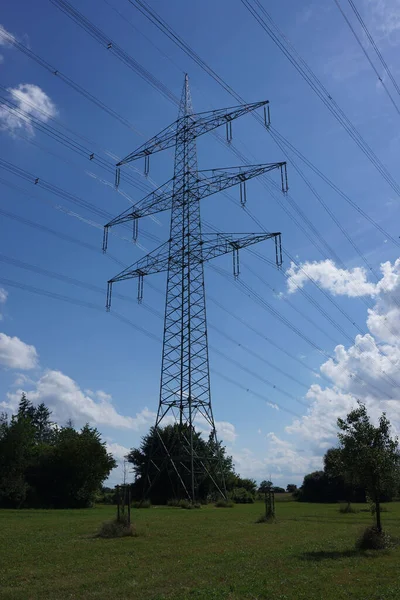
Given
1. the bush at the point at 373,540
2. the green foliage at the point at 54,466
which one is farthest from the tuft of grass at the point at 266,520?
the green foliage at the point at 54,466

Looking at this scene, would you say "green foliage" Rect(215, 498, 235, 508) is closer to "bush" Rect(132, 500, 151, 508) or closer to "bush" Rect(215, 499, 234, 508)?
"bush" Rect(215, 499, 234, 508)

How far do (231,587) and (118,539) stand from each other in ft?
37.5

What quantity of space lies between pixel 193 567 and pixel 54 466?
4723 cm

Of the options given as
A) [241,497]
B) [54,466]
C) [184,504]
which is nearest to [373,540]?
[184,504]

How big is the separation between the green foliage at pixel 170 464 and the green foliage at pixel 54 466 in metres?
5.52

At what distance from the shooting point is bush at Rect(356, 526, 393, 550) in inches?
777

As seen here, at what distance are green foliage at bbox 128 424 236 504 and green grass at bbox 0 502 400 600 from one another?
22269mm

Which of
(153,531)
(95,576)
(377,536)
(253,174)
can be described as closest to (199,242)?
(253,174)

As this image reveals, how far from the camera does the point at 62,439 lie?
62031 millimetres

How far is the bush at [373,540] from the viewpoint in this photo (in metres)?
19.7

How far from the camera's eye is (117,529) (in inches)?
957

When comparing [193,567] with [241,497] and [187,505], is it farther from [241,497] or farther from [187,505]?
[241,497]

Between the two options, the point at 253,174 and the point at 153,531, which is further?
the point at 253,174

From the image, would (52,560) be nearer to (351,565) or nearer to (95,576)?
(95,576)
